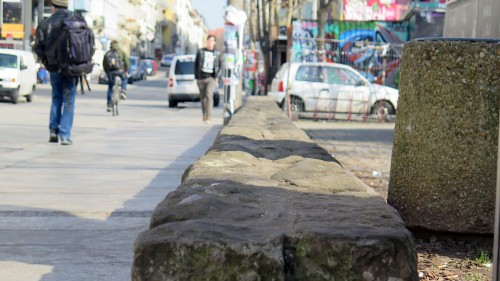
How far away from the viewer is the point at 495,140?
4.42 m

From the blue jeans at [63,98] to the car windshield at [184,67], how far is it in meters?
17.9

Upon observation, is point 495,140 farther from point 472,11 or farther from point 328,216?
point 472,11

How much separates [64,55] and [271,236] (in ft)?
29.5

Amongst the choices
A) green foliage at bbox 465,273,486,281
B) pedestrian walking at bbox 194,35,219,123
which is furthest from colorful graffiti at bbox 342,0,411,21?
green foliage at bbox 465,273,486,281

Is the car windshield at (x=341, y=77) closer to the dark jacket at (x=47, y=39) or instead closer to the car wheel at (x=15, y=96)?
the car wheel at (x=15, y=96)

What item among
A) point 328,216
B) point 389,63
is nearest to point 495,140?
point 328,216

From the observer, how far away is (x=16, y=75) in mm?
28250

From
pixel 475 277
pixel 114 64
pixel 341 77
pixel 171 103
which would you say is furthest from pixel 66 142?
pixel 171 103

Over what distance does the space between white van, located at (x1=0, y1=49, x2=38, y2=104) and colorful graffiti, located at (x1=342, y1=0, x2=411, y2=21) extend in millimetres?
23423

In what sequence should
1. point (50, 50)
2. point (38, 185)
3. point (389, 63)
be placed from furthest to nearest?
point (389, 63) → point (50, 50) → point (38, 185)

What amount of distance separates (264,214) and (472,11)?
7.91 m

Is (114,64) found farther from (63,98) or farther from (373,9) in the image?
(373,9)

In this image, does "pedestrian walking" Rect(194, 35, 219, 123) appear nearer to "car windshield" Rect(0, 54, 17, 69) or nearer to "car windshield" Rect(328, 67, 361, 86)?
"car windshield" Rect(328, 67, 361, 86)

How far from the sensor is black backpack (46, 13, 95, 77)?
11.3 meters
